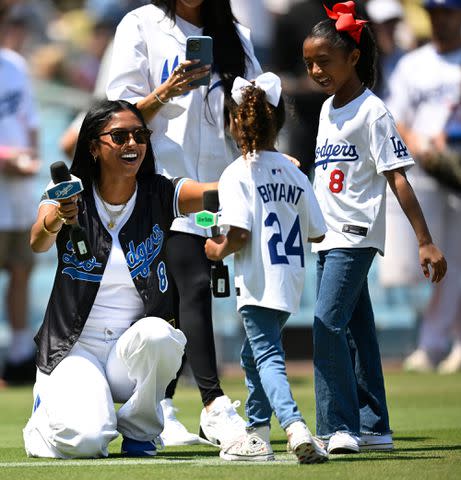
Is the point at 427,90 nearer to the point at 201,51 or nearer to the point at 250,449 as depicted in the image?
the point at 201,51

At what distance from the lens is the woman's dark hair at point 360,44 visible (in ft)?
21.8

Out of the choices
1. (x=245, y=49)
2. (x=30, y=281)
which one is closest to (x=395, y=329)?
(x=30, y=281)

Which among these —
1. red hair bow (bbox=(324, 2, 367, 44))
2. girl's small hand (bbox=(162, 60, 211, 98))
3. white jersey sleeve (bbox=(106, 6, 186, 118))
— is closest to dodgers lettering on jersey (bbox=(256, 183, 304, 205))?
red hair bow (bbox=(324, 2, 367, 44))

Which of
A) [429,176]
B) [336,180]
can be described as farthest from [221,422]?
[429,176]

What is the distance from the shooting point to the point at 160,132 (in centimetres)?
729

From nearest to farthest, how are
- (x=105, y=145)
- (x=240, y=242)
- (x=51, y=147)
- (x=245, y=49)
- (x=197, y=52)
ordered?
(x=240, y=242) → (x=105, y=145) → (x=197, y=52) → (x=245, y=49) → (x=51, y=147)

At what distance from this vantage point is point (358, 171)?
257 inches

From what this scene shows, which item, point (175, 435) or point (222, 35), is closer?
point (175, 435)

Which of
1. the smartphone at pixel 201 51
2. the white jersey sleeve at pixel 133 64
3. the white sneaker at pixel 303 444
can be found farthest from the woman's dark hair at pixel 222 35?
the white sneaker at pixel 303 444

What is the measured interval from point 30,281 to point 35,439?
589cm

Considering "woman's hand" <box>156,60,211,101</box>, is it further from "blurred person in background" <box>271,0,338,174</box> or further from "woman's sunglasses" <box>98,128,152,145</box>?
"blurred person in background" <box>271,0,338,174</box>

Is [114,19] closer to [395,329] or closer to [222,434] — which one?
[395,329]

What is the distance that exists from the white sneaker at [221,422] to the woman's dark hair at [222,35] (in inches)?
61.6

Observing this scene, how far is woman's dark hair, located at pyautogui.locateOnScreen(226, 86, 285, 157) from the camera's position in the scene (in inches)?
241
